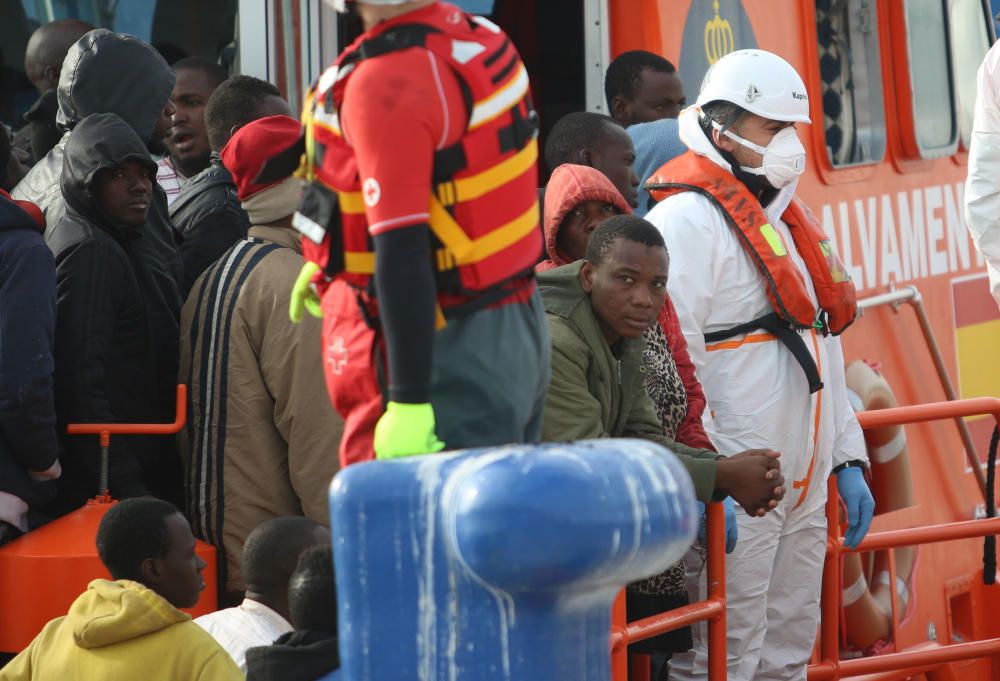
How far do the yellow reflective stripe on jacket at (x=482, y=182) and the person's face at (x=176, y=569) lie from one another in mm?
1228

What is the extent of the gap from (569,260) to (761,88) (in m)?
0.70

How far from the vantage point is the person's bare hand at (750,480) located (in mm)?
3736

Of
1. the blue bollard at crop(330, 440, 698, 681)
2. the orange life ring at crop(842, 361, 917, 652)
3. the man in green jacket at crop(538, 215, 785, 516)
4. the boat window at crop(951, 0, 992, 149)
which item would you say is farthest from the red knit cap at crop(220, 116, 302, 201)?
the boat window at crop(951, 0, 992, 149)

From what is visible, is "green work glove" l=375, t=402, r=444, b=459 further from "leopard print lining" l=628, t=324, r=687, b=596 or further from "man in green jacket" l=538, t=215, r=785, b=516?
"leopard print lining" l=628, t=324, r=687, b=596

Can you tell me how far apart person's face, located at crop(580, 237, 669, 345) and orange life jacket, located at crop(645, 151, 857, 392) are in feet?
1.83

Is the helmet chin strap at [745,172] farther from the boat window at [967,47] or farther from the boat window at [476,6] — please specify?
the boat window at [967,47]

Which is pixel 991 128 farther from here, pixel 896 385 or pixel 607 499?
pixel 607 499

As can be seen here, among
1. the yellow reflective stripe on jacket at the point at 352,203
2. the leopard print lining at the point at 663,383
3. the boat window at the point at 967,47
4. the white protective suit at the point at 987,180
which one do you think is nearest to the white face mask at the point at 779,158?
the leopard print lining at the point at 663,383

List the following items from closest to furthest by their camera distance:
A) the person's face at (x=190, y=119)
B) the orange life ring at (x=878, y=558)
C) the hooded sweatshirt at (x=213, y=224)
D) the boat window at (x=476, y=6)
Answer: the hooded sweatshirt at (x=213, y=224)
the person's face at (x=190, y=119)
the boat window at (x=476, y=6)
the orange life ring at (x=878, y=558)

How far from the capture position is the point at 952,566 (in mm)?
6836

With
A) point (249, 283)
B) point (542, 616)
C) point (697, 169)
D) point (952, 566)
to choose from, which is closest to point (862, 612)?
point (952, 566)

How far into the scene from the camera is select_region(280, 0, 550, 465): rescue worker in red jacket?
7.91 feet

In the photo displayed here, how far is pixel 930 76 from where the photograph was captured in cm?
718

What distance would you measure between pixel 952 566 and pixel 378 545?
506 cm
